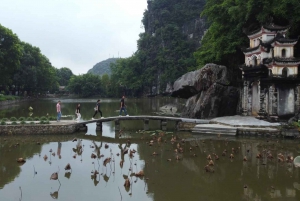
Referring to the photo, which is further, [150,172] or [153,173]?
[150,172]

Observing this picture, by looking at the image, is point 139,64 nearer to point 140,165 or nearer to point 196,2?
point 196,2

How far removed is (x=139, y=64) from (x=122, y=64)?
1061 cm

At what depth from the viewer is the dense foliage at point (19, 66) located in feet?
151

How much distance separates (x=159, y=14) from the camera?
277 feet

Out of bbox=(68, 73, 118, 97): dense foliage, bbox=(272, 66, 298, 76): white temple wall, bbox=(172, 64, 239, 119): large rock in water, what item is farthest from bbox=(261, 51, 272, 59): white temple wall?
bbox=(68, 73, 118, 97): dense foliage

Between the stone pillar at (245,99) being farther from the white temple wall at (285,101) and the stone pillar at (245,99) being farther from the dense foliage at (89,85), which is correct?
the dense foliage at (89,85)

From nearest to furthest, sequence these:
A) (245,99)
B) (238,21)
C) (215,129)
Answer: (215,129) → (245,99) → (238,21)

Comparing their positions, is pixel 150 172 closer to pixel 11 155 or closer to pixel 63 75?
pixel 11 155

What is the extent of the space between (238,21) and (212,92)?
7993 mm

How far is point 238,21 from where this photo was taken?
27531mm

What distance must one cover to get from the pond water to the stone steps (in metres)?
1.94

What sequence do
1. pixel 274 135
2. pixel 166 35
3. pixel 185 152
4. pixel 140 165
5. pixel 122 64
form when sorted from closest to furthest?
pixel 140 165
pixel 185 152
pixel 274 135
pixel 166 35
pixel 122 64

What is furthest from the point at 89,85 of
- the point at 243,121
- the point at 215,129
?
the point at 215,129

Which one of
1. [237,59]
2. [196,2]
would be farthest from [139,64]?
[237,59]
